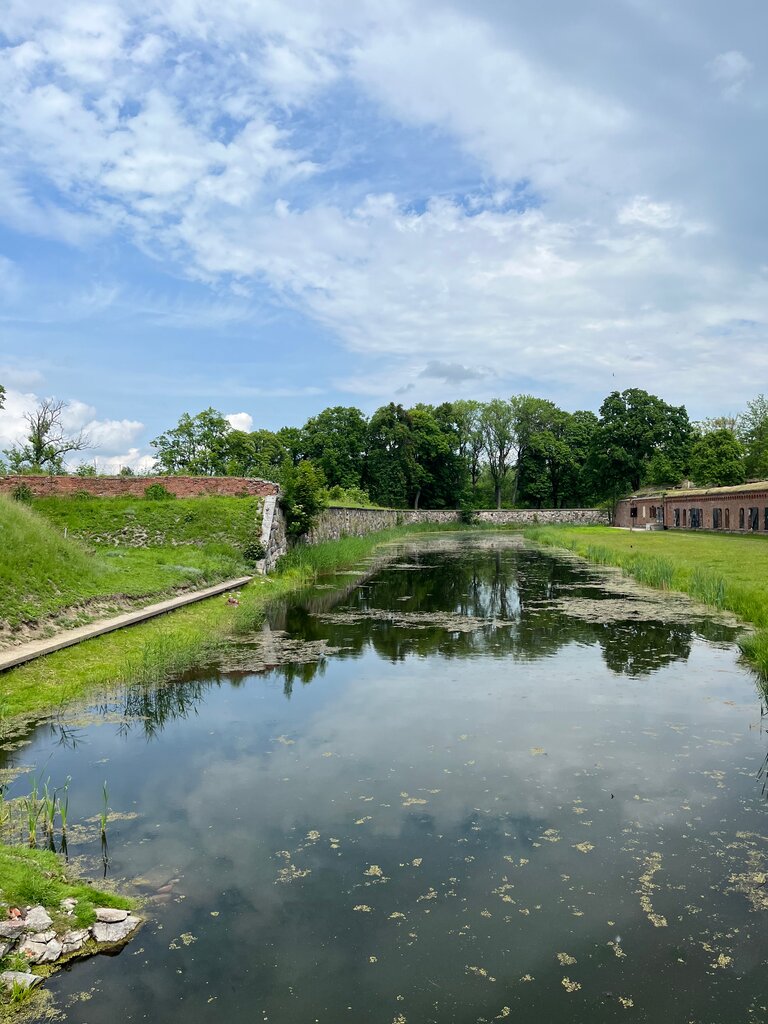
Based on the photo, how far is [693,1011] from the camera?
13.6 ft

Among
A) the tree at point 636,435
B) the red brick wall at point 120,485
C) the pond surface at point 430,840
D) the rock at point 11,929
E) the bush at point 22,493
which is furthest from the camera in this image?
the tree at point 636,435

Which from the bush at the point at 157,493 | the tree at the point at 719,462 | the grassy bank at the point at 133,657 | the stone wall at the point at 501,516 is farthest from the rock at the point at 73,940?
the tree at the point at 719,462

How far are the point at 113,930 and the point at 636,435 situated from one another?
7792 centimetres

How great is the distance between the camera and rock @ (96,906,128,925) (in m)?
4.96

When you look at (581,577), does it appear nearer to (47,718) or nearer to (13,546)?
(13,546)

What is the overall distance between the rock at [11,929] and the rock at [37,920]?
5 cm

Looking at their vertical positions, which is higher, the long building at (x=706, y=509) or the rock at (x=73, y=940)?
the long building at (x=706, y=509)

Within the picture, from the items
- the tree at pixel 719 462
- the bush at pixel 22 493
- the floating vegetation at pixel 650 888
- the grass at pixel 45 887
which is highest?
the tree at pixel 719 462

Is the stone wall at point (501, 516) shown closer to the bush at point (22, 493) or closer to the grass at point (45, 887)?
the bush at point (22, 493)

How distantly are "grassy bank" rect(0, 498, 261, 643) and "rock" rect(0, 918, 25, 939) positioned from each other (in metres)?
8.56

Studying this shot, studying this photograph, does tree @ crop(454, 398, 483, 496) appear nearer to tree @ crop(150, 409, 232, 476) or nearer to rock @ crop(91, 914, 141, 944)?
tree @ crop(150, 409, 232, 476)


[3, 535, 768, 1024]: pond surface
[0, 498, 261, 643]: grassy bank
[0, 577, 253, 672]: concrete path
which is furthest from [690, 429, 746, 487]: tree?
[3, 535, 768, 1024]: pond surface

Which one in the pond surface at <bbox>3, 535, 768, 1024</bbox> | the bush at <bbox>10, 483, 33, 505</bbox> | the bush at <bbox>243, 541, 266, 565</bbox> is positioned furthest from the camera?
the bush at <bbox>10, 483, 33, 505</bbox>

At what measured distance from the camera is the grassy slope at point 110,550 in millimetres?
14391
